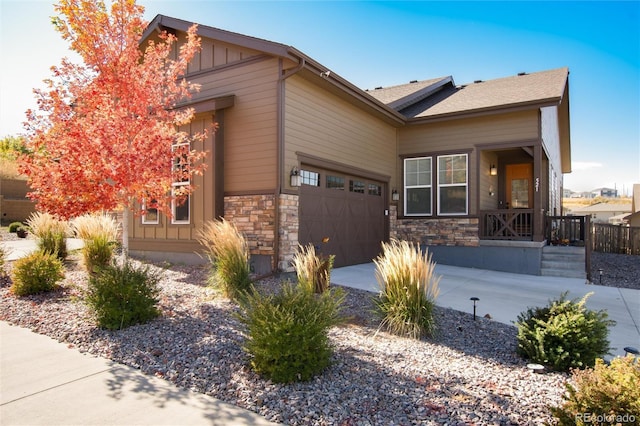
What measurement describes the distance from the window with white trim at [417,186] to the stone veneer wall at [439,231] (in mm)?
329

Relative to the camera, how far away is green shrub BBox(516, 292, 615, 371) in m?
3.46

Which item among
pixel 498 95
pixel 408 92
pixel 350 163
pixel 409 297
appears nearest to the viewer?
pixel 409 297

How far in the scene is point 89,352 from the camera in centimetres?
384

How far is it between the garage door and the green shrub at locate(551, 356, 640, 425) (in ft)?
19.4

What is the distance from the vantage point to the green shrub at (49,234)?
8.05 metres

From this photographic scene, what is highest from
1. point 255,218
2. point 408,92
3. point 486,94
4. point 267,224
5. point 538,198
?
point 408,92

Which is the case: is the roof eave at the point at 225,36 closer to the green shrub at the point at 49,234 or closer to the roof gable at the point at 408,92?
the green shrub at the point at 49,234

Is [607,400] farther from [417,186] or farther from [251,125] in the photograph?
[417,186]

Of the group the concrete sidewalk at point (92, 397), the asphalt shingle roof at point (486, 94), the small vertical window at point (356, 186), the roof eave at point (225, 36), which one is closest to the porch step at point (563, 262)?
the asphalt shingle roof at point (486, 94)

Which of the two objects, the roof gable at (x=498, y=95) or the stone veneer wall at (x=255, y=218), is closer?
the stone veneer wall at (x=255, y=218)

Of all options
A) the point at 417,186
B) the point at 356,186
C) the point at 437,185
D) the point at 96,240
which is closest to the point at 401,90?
the point at 417,186

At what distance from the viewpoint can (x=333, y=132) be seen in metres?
9.20

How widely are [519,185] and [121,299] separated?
40.7 feet

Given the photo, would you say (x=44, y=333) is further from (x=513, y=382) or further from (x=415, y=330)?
(x=513, y=382)
